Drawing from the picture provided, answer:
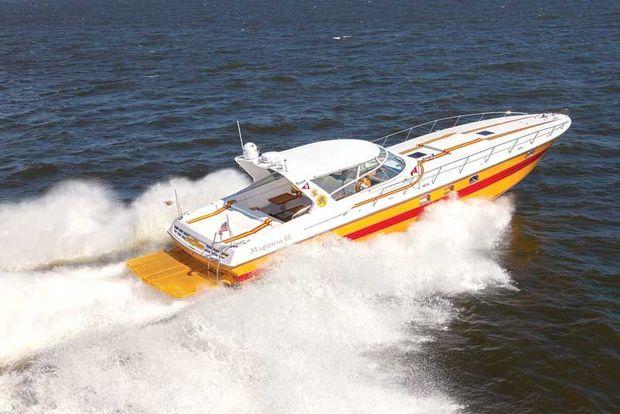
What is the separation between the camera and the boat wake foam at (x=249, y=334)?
1064 centimetres

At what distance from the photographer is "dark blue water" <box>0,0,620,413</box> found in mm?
12266

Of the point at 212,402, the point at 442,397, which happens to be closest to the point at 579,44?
the point at 442,397

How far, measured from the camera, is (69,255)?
1502 cm

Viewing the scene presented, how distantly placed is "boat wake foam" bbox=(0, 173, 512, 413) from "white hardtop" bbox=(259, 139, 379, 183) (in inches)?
69.8

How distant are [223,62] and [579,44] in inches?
1007

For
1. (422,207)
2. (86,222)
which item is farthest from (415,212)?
(86,222)

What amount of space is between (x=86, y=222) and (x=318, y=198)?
7.29 meters

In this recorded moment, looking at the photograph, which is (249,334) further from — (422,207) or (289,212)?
(422,207)

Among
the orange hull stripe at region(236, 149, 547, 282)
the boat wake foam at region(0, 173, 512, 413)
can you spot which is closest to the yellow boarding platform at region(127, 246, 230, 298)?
the boat wake foam at region(0, 173, 512, 413)

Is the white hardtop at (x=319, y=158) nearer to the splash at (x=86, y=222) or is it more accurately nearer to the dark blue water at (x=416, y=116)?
the splash at (x=86, y=222)

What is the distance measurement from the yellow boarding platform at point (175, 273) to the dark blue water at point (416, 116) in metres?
2.80

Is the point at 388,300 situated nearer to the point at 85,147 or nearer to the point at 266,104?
the point at 85,147

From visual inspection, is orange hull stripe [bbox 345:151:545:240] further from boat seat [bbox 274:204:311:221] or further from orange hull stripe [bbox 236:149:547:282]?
boat seat [bbox 274:204:311:221]

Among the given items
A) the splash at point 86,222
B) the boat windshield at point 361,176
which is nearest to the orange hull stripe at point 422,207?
the boat windshield at point 361,176
